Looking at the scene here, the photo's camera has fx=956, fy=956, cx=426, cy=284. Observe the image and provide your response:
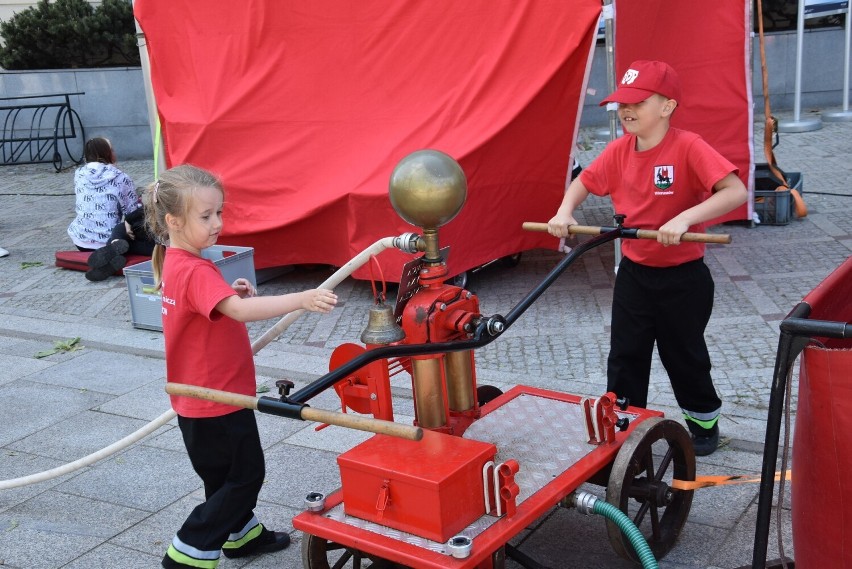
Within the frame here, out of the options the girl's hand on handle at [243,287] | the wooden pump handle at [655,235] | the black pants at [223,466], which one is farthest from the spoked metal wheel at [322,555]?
the wooden pump handle at [655,235]

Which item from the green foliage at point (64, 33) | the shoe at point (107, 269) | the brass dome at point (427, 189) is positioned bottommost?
the shoe at point (107, 269)

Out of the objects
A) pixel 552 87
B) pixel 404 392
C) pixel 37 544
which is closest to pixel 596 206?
pixel 552 87

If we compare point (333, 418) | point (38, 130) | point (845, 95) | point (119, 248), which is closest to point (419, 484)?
point (333, 418)

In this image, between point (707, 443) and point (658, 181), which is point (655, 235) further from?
point (707, 443)

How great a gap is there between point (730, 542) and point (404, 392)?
204 cm

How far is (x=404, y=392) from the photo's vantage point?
4.93 metres

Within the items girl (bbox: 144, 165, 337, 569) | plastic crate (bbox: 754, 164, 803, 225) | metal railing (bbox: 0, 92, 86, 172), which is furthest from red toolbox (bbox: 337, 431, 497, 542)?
metal railing (bbox: 0, 92, 86, 172)

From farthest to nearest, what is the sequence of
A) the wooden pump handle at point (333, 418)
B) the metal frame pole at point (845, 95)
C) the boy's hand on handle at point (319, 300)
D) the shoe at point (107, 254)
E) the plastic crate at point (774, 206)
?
the metal frame pole at point (845, 95), the plastic crate at point (774, 206), the shoe at point (107, 254), the boy's hand on handle at point (319, 300), the wooden pump handle at point (333, 418)

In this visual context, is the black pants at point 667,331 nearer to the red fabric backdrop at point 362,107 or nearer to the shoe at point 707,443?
the shoe at point 707,443

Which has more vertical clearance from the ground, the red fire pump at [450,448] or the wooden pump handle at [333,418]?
the wooden pump handle at [333,418]

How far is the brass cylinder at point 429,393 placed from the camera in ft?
9.62

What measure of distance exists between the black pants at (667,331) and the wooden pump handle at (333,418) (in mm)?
1681

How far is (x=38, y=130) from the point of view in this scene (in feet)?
46.3

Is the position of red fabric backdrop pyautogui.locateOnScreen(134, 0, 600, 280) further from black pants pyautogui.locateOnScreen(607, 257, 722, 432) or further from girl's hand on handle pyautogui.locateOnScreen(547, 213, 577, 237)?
girl's hand on handle pyautogui.locateOnScreen(547, 213, 577, 237)
